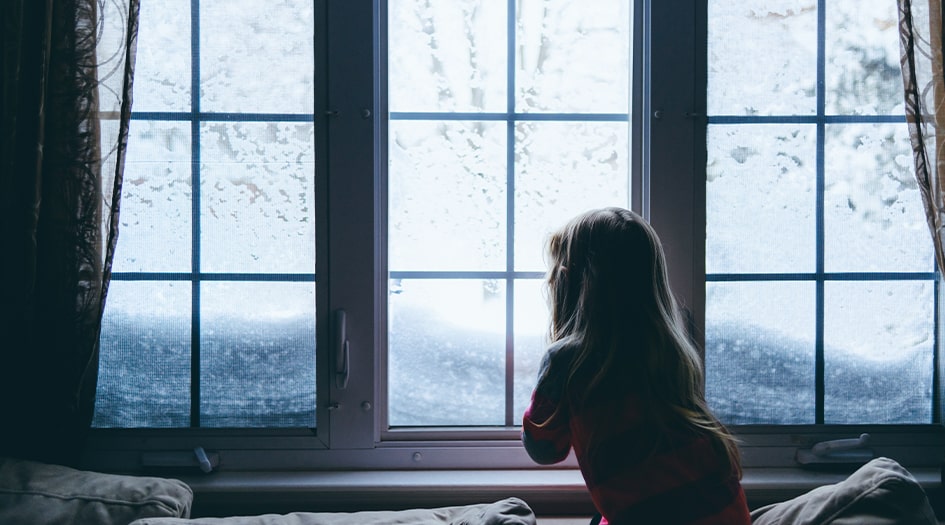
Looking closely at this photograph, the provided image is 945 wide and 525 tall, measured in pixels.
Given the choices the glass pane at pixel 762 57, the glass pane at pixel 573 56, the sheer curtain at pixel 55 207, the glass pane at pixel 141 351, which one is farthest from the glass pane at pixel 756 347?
the sheer curtain at pixel 55 207

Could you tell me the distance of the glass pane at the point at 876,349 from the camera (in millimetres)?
1541

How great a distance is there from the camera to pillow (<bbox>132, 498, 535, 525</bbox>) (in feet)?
3.47

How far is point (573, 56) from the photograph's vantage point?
5.06ft

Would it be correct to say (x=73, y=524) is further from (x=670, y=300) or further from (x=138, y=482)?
(x=670, y=300)

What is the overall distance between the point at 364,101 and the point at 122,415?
926 millimetres

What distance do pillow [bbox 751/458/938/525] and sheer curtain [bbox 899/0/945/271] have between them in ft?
1.99

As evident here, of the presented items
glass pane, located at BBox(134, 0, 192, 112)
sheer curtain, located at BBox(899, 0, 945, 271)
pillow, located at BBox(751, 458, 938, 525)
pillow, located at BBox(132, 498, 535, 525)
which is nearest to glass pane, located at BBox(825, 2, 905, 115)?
sheer curtain, located at BBox(899, 0, 945, 271)

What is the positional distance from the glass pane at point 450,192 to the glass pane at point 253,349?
0.29 metres

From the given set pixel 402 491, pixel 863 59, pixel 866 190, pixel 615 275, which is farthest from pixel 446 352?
pixel 863 59

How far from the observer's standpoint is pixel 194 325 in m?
1.51

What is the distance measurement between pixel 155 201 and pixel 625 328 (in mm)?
1091

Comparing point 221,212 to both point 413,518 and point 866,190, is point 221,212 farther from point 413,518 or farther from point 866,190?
point 866,190

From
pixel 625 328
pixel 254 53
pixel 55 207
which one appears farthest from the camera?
pixel 254 53

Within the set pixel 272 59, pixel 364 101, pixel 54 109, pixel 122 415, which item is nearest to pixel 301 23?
pixel 272 59
